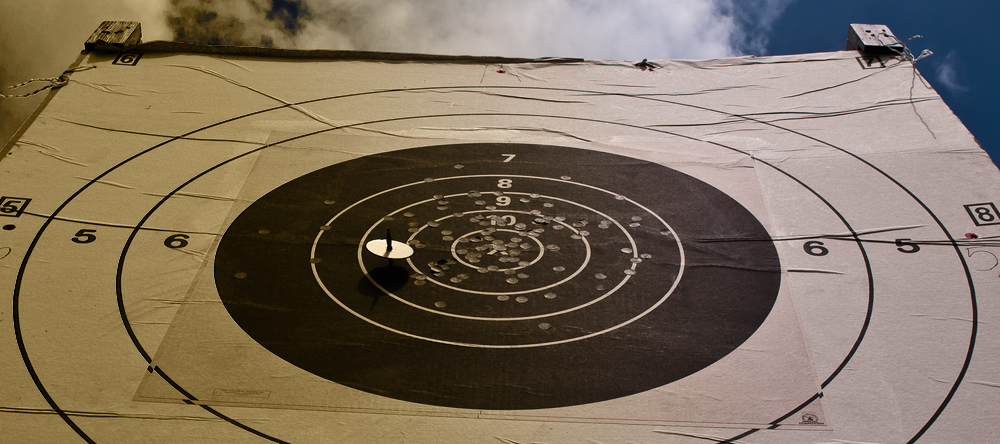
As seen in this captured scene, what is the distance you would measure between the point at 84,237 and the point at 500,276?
172 centimetres

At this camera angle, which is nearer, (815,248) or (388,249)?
(388,249)

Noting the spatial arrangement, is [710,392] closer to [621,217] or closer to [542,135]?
[621,217]

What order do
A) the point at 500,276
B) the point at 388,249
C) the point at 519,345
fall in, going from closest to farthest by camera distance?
1. the point at 519,345
2. the point at 388,249
3. the point at 500,276

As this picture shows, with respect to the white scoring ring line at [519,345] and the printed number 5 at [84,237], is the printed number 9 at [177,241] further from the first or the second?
the white scoring ring line at [519,345]

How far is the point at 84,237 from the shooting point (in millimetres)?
3365

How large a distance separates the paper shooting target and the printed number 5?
3 cm

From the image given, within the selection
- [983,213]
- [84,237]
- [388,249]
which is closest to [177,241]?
[84,237]

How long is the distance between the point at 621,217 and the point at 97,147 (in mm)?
2559

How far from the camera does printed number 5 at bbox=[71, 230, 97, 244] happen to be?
3338 millimetres

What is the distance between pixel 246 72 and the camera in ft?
15.7

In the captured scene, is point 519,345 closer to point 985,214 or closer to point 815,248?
point 815,248

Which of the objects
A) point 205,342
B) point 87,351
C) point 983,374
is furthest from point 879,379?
point 87,351

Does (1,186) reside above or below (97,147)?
below

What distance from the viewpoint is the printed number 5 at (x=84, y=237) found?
3.34 m
